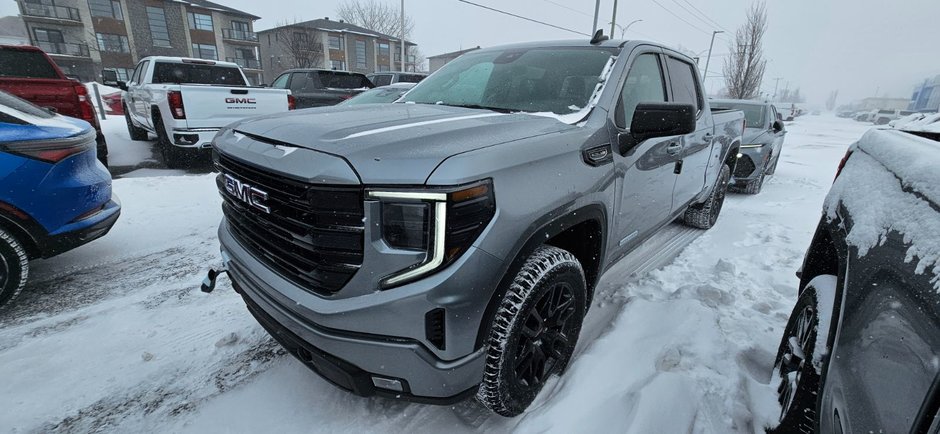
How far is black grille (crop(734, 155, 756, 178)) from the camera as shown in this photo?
696 cm

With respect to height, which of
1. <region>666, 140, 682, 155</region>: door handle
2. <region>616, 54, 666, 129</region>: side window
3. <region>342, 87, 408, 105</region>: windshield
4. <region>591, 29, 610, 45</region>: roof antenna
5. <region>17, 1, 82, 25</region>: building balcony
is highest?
<region>17, 1, 82, 25</region>: building balcony

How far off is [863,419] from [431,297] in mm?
1196

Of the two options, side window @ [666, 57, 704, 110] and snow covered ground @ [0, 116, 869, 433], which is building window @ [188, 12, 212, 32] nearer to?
snow covered ground @ [0, 116, 869, 433]

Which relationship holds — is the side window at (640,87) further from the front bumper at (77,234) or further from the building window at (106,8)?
the building window at (106,8)

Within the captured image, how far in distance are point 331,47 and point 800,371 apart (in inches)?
2053

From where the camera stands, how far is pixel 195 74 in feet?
29.0

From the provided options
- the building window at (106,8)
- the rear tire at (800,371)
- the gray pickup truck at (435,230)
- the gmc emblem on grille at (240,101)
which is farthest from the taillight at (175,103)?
the building window at (106,8)

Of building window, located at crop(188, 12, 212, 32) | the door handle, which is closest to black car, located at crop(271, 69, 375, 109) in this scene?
the door handle

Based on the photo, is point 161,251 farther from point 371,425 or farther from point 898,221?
point 898,221

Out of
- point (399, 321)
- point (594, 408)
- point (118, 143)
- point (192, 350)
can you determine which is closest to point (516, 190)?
point (399, 321)

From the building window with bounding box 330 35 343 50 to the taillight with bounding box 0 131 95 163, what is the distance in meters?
49.3

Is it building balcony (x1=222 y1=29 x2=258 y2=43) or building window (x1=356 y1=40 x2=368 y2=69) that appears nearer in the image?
building balcony (x1=222 y1=29 x2=258 y2=43)

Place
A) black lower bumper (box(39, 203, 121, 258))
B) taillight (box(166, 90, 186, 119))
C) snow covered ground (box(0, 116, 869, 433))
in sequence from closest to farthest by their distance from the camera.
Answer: snow covered ground (box(0, 116, 869, 433)) → black lower bumper (box(39, 203, 121, 258)) → taillight (box(166, 90, 186, 119))

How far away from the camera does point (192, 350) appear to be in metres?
2.55
